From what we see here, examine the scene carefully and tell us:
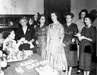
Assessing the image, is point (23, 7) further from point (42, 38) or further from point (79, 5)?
point (79, 5)

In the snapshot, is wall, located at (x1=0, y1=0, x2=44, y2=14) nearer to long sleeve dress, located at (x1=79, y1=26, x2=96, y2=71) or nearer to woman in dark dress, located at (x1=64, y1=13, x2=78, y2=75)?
woman in dark dress, located at (x1=64, y1=13, x2=78, y2=75)

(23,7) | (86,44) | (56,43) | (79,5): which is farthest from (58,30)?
(23,7)

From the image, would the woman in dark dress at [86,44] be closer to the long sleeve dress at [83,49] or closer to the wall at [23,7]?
the long sleeve dress at [83,49]

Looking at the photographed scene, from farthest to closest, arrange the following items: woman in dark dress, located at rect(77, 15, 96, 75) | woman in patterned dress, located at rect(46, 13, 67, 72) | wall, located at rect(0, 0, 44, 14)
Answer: wall, located at rect(0, 0, 44, 14), woman in patterned dress, located at rect(46, 13, 67, 72), woman in dark dress, located at rect(77, 15, 96, 75)

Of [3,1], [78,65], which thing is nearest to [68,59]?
[78,65]

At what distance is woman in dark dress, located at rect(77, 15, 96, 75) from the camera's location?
2.18m

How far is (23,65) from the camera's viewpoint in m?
1.46

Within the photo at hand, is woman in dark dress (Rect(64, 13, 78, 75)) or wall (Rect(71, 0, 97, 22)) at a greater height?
wall (Rect(71, 0, 97, 22))

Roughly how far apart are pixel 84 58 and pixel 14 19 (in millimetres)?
1335

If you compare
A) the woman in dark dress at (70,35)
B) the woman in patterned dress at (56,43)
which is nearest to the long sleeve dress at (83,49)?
the woman in dark dress at (70,35)

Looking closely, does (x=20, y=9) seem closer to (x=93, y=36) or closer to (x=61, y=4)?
(x=61, y=4)

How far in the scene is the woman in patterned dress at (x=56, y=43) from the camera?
2.35 metres

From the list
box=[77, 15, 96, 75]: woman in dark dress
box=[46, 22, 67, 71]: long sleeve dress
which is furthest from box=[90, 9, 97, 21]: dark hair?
box=[46, 22, 67, 71]: long sleeve dress

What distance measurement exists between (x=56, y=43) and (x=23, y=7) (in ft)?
2.72
